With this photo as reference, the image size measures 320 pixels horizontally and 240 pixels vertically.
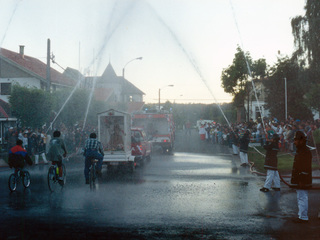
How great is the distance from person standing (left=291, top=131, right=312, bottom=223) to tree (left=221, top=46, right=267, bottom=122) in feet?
151

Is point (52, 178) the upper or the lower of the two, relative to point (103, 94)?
lower

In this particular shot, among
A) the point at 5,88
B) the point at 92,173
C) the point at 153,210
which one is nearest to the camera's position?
the point at 153,210

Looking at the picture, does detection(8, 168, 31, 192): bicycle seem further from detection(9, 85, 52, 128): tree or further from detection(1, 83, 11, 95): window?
detection(1, 83, 11, 95): window

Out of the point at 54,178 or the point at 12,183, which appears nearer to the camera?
Result: the point at 12,183

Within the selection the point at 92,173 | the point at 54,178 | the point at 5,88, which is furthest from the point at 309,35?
the point at 5,88

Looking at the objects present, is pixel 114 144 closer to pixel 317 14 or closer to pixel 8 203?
pixel 8 203

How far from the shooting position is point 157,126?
2934cm

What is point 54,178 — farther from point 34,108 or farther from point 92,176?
point 34,108

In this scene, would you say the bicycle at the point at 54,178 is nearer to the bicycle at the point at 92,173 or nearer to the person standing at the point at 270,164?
the bicycle at the point at 92,173

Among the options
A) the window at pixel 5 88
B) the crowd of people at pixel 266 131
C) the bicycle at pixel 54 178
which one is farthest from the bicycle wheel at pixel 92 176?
the window at pixel 5 88

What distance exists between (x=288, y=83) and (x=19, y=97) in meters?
33.0

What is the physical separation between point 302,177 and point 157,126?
69.9ft

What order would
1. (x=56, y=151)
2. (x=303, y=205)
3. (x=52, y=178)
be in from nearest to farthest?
1. (x=303, y=205)
2. (x=52, y=178)
3. (x=56, y=151)

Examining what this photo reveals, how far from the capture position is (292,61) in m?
36.2
